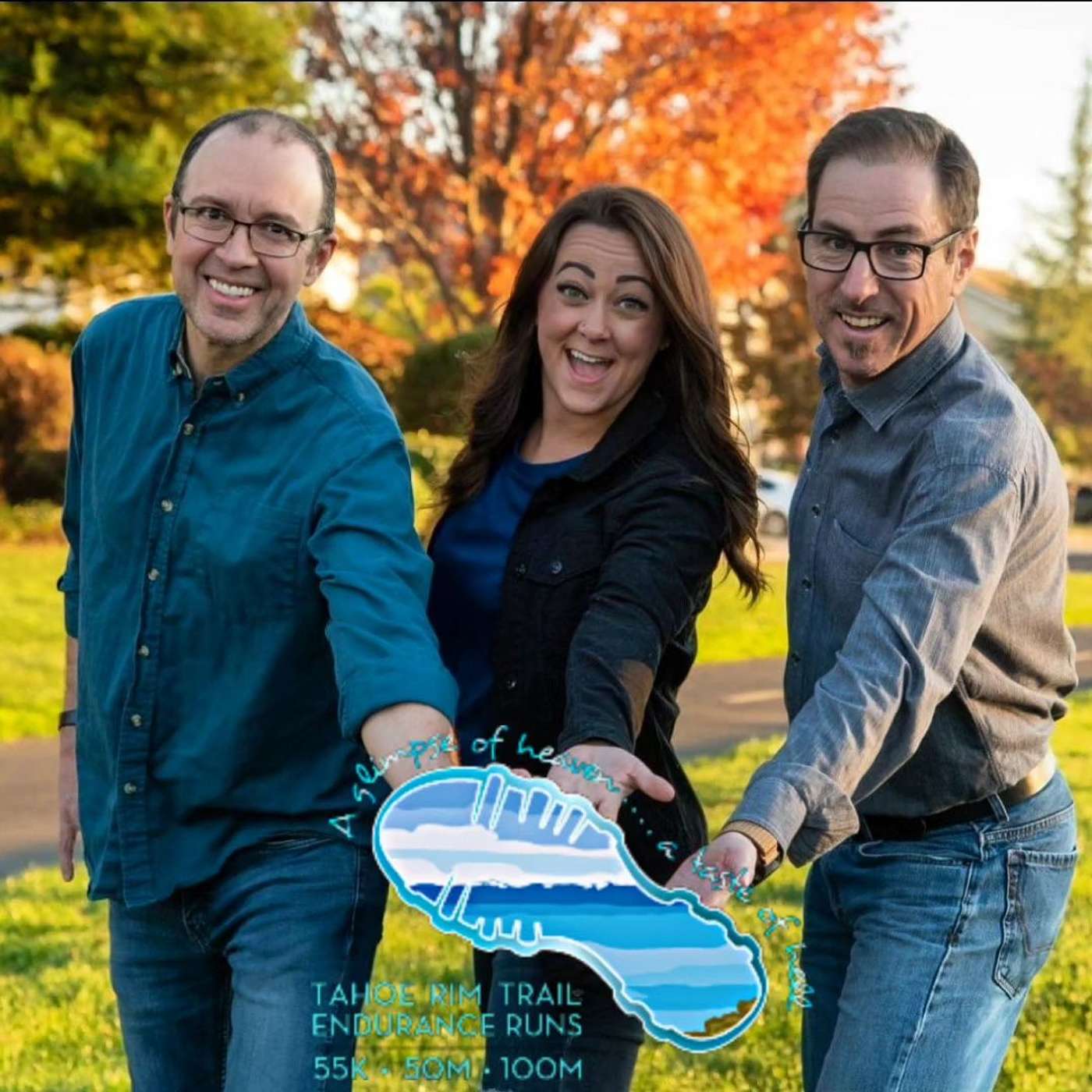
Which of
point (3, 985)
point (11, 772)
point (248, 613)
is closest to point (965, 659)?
point (248, 613)

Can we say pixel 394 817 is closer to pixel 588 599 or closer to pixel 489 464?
pixel 588 599

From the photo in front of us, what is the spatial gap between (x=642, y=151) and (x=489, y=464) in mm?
14161

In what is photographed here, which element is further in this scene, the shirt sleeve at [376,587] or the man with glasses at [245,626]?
the man with glasses at [245,626]

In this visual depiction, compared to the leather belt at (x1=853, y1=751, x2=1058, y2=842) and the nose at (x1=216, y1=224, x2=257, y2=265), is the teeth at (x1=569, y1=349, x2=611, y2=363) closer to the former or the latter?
the nose at (x1=216, y1=224, x2=257, y2=265)

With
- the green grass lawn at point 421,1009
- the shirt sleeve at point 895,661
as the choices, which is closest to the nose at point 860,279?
the shirt sleeve at point 895,661

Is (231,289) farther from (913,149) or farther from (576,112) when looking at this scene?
(576,112)

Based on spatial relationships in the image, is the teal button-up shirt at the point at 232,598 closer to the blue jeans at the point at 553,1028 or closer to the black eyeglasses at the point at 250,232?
the black eyeglasses at the point at 250,232

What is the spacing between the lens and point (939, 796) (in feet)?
9.16

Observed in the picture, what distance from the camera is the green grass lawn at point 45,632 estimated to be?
10086 millimetres

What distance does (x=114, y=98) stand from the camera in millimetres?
16562

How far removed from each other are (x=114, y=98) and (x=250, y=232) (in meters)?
14.6

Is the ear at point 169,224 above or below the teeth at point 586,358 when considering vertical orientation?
above

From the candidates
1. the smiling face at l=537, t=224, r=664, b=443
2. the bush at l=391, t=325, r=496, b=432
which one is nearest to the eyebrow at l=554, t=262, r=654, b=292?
the smiling face at l=537, t=224, r=664, b=443

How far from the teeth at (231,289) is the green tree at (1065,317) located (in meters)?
45.4
